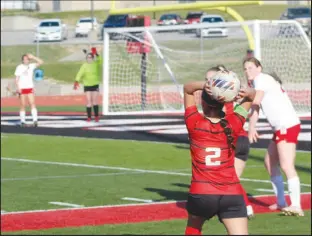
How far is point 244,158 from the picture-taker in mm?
13461

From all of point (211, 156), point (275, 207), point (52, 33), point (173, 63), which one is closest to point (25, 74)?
point (173, 63)

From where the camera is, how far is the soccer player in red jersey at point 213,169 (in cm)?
817

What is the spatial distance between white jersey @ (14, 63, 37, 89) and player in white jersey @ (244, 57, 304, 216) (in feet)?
48.5

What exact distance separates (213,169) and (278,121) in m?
5.23

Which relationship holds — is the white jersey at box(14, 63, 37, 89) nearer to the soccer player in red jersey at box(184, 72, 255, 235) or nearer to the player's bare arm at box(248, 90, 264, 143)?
the player's bare arm at box(248, 90, 264, 143)

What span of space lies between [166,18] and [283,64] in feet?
88.1

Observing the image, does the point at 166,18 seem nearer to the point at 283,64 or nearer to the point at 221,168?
the point at 283,64

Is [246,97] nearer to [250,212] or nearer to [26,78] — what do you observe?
[250,212]

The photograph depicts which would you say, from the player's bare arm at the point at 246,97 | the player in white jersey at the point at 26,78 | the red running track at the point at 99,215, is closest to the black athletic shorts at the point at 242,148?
the red running track at the point at 99,215

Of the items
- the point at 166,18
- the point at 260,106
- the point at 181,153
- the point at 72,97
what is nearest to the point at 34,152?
the point at 181,153

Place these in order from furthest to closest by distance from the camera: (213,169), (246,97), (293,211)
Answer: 1. (293,211)
2. (246,97)
3. (213,169)

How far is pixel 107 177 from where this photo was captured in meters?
18.4

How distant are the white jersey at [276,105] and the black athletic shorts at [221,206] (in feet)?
17.2

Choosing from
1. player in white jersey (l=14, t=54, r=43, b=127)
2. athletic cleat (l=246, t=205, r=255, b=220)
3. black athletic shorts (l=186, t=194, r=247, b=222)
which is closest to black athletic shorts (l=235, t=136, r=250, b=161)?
athletic cleat (l=246, t=205, r=255, b=220)
